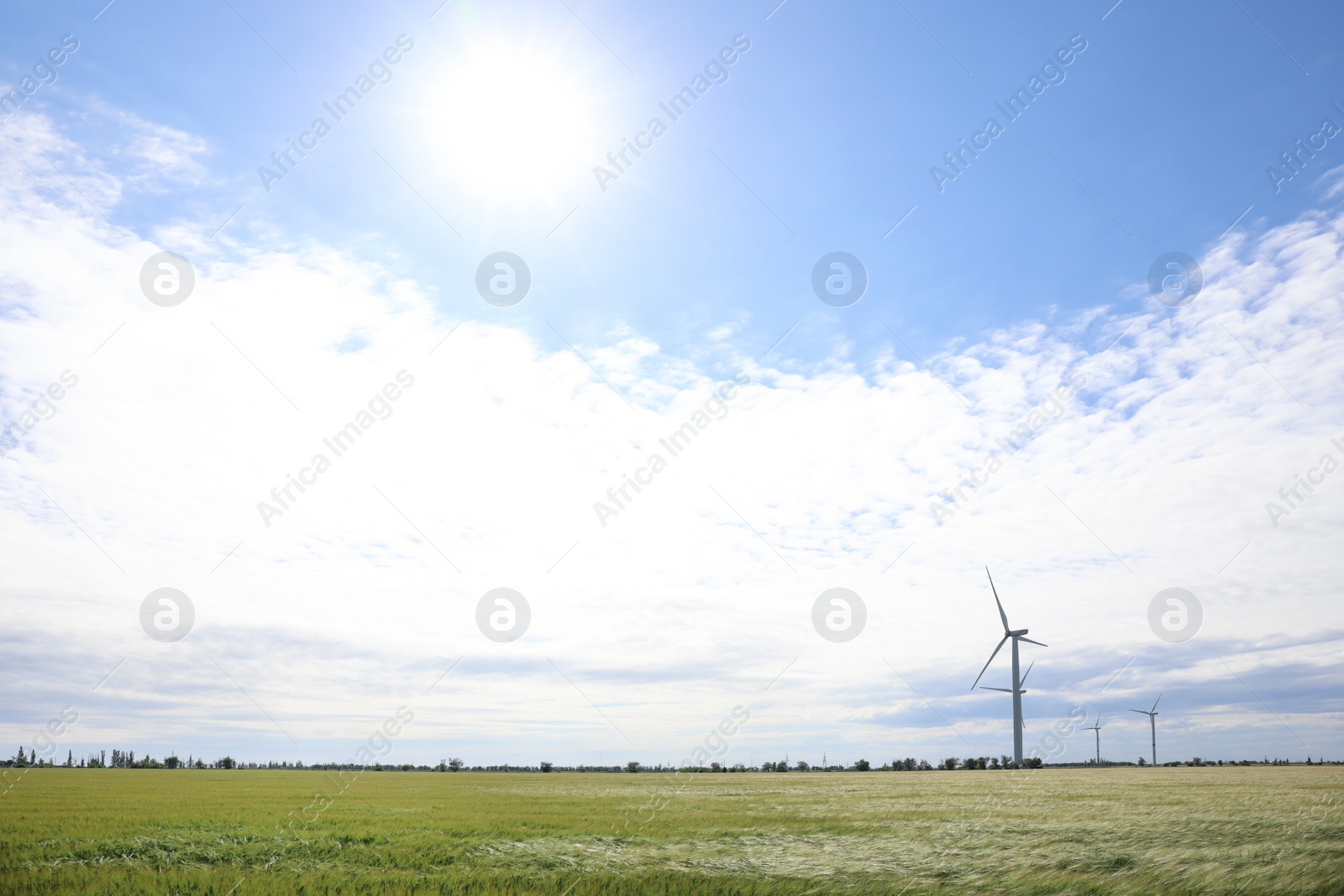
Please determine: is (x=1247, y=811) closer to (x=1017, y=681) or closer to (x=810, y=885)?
(x=810, y=885)

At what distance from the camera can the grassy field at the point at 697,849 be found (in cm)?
2294

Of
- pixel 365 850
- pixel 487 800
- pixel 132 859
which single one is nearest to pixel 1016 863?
pixel 365 850

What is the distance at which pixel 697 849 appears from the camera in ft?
94.7

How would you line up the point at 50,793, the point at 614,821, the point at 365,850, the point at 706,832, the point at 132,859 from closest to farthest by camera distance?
the point at 132,859
the point at 365,850
the point at 706,832
the point at 614,821
the point at 50,793

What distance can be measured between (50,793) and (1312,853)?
243 ft

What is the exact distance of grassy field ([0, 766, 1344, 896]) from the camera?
22.9 metres

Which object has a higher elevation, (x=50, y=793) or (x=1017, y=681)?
(x=1017, y=681)

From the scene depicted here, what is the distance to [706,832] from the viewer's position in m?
32.9

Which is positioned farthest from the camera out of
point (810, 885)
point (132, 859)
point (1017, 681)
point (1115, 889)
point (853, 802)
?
point (1017, 681)

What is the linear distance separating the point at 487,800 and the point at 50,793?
31803 millimetres

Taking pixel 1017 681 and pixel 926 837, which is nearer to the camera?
pixel 926 837

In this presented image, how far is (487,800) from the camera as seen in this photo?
188ft

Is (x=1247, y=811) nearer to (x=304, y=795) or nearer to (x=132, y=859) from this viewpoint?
(x=132, y=859)

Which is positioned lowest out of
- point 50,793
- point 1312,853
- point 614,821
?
point 50,793
